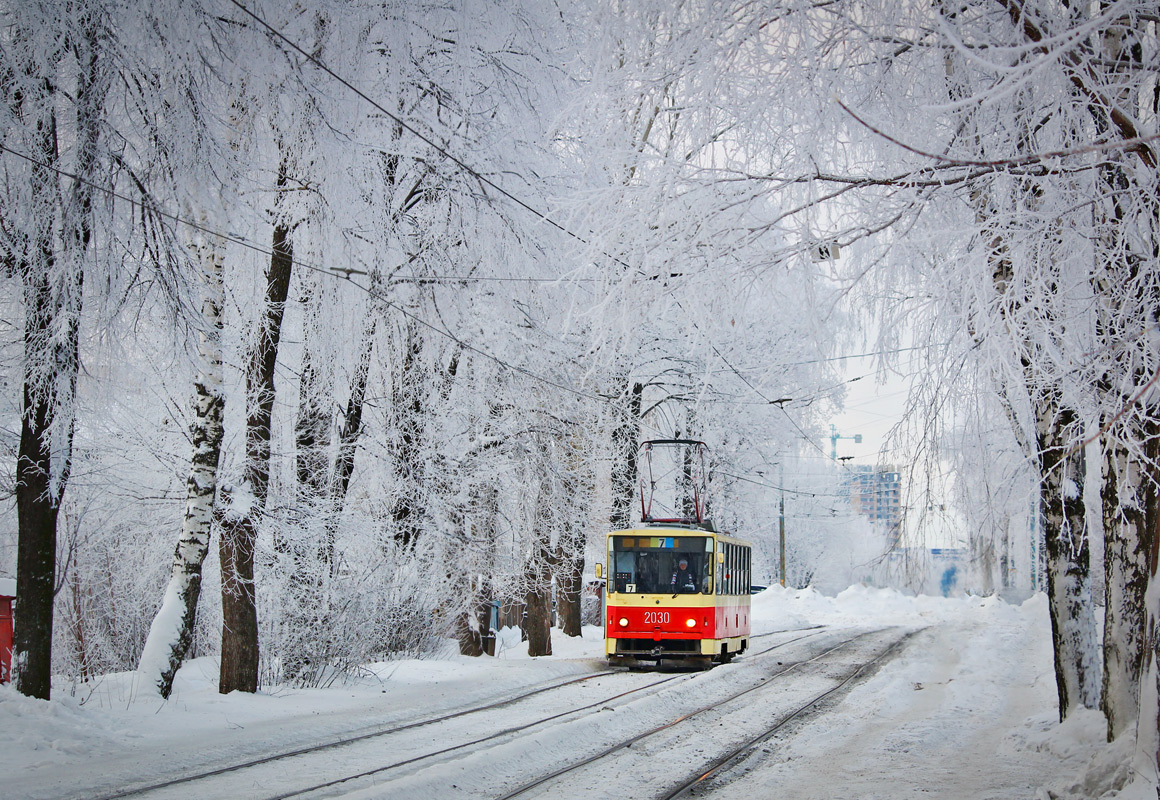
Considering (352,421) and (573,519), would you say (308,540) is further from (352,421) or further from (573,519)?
(573,519)

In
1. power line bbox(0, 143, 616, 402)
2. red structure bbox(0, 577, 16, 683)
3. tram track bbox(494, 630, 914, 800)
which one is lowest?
tram track bbox(494, 630, 914, 800)

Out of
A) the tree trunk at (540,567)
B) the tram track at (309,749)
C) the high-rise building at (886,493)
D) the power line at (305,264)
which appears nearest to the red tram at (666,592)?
the tree trunk at (540,567)

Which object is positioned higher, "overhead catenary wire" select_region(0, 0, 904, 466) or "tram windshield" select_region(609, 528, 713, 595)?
"overhead catenary wire" select_region(0, 0, 904, 466)

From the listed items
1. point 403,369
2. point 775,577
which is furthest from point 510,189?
point 775,577

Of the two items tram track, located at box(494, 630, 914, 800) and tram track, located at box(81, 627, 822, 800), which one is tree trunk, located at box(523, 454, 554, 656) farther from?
tram track, located at box(494, 630, 914, 800)

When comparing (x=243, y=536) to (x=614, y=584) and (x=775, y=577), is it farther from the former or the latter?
(x=775, y=577)

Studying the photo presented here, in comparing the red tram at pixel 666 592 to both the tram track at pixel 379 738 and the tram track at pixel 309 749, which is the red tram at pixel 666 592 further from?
the tram track at pixel 309 749

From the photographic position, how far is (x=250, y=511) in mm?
12180

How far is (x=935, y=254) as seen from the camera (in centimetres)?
611

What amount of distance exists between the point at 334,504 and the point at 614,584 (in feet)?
23.1

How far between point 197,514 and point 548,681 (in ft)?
22.1

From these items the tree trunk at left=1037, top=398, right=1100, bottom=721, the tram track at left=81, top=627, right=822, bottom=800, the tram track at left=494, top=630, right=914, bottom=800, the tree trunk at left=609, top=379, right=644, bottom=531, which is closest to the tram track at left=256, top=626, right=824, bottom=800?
the tram track at left=81, top=627, right=822, bottom=800

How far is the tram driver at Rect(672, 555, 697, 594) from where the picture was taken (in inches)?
722

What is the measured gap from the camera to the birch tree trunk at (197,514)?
36.3ft
